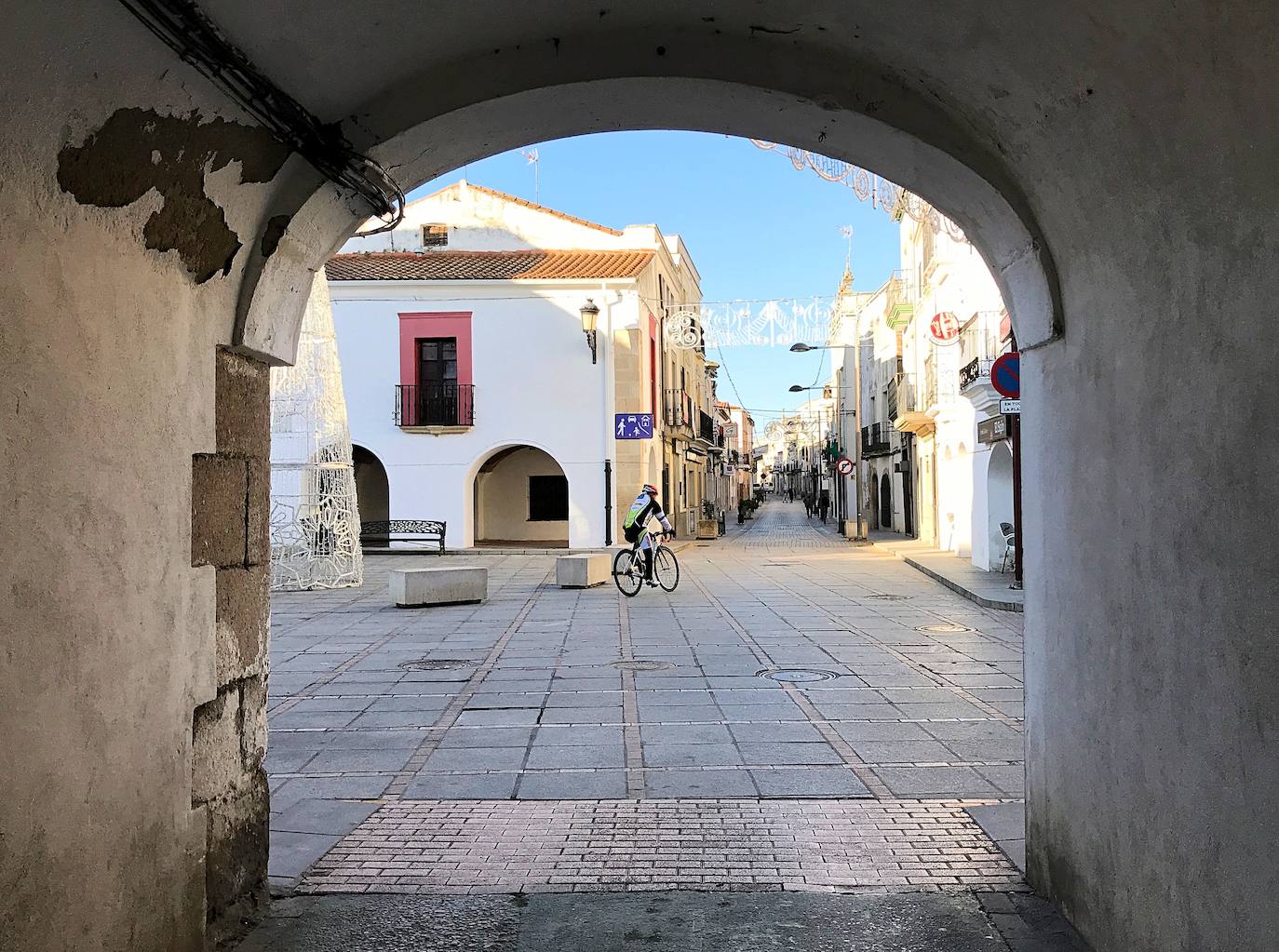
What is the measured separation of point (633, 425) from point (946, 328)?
7511 millimetres

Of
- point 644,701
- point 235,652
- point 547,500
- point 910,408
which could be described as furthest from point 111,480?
point 547,500

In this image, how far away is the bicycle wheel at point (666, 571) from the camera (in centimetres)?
1428

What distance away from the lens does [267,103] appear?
295cm

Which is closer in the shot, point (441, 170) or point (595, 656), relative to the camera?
point (441, 170)

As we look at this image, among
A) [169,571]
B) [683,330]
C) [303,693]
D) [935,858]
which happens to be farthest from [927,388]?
[169,571]

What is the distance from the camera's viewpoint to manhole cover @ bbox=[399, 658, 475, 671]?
26.6ft

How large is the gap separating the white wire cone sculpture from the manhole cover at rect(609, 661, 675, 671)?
24.7 ft

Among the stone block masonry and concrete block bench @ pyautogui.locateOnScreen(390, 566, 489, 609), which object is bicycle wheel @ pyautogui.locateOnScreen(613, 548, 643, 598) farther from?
the stone block masonry

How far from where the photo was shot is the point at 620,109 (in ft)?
11.9

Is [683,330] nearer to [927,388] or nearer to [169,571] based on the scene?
[927,388]

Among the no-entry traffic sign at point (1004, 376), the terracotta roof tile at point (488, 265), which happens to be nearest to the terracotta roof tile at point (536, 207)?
the terracotta roof tile at point (488, 265)

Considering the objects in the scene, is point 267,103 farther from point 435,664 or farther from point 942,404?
point 942,404

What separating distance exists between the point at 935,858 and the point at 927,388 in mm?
20388

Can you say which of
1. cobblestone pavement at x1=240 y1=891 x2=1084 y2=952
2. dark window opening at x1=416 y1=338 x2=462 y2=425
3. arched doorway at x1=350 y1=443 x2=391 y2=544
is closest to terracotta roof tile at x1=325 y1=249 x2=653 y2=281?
dark window opening at x1=416 y1=338 x2=462 y2=425
